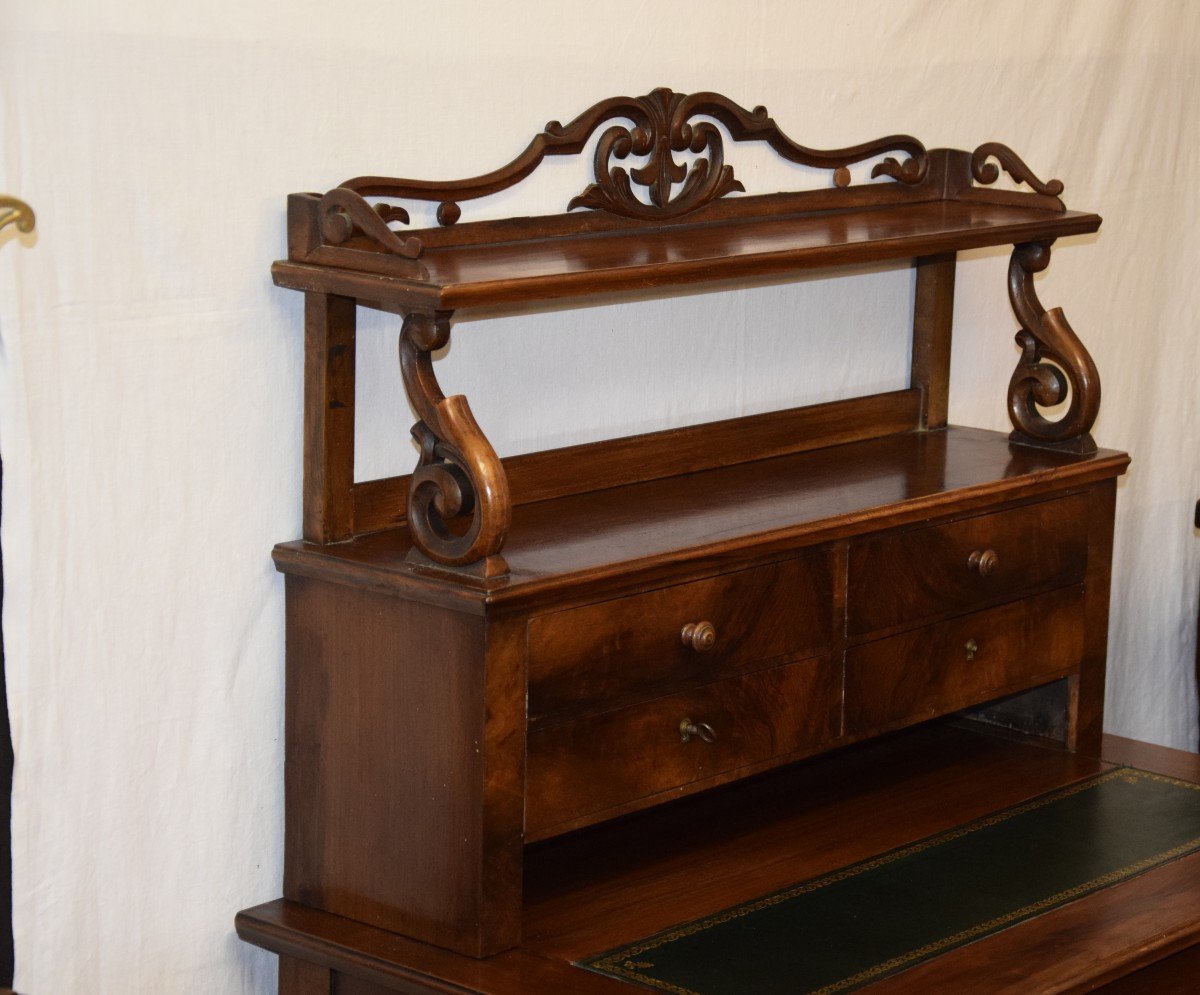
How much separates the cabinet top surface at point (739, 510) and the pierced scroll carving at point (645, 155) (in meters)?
0.38

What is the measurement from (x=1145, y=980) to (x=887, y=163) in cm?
122

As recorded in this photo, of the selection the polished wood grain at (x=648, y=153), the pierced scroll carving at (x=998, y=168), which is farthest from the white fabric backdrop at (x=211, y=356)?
the pierced scroll carving at (x=998, y=168)

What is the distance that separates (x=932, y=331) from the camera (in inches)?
121

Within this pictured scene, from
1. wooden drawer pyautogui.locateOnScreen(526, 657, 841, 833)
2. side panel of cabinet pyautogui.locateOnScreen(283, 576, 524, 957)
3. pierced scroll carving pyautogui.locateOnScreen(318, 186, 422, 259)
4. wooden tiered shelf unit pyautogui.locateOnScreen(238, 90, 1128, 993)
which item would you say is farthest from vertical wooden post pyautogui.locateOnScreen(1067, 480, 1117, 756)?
pierced scroll carving pyautogui.locateOnScreen(318, 186, 422, 259)

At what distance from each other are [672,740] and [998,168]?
1.15 meters

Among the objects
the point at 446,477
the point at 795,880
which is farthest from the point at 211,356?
the point at 795,880

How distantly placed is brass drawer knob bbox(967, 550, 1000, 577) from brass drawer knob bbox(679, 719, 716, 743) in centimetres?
51

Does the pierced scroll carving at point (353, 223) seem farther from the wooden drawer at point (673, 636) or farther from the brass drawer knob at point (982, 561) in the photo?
the brass drawer knob at point (982, 561)

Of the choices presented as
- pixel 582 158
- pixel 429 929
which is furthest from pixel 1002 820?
pixel 582 158

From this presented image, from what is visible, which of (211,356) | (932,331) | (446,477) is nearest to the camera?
(446,477)

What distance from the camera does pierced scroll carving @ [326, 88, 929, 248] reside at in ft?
7.80

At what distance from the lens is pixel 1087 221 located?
287 cm

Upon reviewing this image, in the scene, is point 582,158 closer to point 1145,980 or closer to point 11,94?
point 11,94

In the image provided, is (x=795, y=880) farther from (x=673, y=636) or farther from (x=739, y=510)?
(x=739, y=510)
